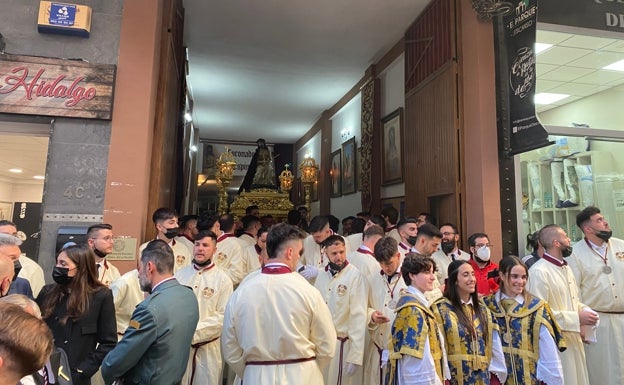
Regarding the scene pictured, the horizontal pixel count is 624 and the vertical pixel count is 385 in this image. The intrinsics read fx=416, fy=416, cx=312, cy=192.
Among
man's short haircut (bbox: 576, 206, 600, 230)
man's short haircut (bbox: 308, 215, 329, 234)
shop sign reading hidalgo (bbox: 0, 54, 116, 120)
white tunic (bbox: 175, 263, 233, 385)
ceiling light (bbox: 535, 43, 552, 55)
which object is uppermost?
ceiling light (bbox: 535, 43, 552, 55)

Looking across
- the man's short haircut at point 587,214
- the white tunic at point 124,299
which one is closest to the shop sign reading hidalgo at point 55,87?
the white tunic at point 124,299

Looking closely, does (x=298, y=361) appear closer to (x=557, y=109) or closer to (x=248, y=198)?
(x=557, y=109)

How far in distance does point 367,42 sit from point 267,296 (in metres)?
7.21

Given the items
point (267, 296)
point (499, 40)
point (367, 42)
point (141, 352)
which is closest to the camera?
point (141, 352)

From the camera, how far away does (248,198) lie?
10781 millimetres

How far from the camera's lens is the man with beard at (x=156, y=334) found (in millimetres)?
2092

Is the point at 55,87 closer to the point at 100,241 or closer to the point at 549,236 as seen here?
the point at 100,241

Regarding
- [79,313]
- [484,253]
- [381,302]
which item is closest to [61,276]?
[79,313]

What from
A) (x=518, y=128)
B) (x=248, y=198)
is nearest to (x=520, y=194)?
(x=518, y=128)

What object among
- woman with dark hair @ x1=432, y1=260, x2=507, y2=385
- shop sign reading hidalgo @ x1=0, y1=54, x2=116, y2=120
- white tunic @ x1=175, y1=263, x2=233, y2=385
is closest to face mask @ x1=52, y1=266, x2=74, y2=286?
white tunic @ x1=175, y1=263, x2=233, y2=385

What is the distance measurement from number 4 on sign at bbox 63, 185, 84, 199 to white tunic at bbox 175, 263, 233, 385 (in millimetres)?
1670

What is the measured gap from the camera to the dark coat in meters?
2.35

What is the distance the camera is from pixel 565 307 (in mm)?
3607

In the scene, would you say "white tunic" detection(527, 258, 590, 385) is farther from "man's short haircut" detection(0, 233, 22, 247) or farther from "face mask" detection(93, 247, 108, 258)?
"man's short haircut" detection(0, 233, 22, 247)
